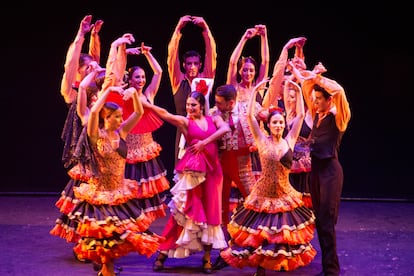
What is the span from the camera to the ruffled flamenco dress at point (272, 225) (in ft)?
15.7

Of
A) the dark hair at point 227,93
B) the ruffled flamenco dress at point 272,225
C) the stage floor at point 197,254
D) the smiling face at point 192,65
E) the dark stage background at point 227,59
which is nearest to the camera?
the ruffled flamenco dress at point 272,225

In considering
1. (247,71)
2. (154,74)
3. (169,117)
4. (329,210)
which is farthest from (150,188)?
(329,210)

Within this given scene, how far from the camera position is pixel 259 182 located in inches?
195

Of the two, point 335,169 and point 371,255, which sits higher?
point 335,169

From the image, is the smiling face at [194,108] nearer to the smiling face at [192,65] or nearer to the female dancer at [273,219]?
the female dancer at [273,219]

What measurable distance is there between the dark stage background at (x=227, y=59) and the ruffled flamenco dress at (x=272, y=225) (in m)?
2.96

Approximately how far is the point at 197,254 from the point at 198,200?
0.74 m

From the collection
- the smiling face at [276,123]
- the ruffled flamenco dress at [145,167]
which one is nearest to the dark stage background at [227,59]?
the ruffled flamenco dress at [145,167]

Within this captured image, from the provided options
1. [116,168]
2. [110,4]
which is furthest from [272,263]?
[110,4]

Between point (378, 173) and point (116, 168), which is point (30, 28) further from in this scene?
point (378, 173)

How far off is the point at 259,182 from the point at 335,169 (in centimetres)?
54

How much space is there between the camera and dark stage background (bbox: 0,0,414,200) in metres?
7.57

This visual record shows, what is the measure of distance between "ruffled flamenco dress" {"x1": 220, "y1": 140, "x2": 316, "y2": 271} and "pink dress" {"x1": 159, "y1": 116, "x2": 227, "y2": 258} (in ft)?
0.80

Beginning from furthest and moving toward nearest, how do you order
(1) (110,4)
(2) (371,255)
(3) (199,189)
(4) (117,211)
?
(1) (110,4)
(2) (371,255)
(3) (199,189)
(4) (117,211)
